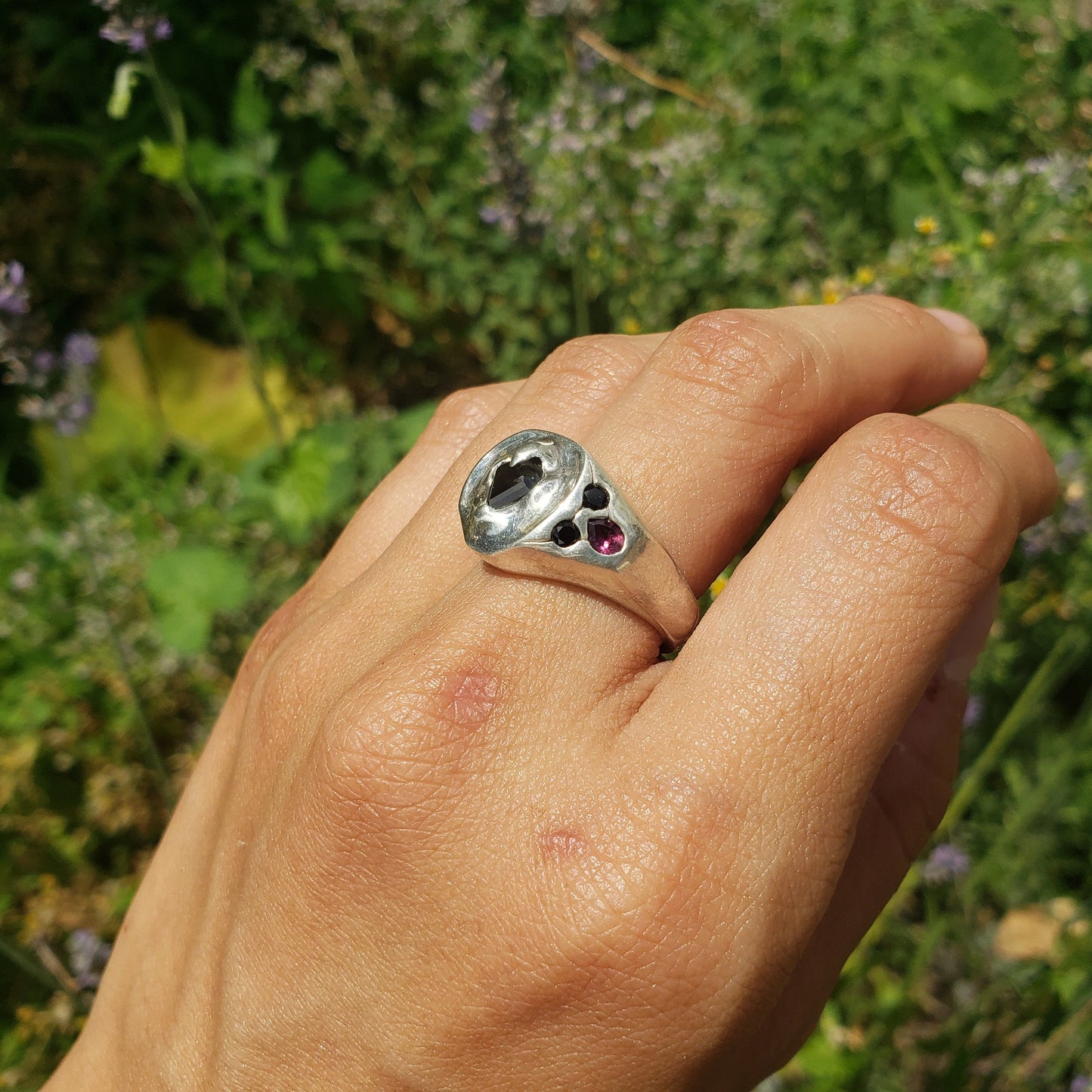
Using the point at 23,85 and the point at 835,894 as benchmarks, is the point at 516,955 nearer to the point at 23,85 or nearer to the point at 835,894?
the point at 835,894

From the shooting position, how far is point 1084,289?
2.87m

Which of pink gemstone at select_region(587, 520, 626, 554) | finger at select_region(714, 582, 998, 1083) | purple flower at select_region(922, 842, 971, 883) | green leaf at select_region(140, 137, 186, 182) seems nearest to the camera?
pink gemstone at select_region(587, 520, 626, 554)

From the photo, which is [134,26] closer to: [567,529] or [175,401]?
[567,529]

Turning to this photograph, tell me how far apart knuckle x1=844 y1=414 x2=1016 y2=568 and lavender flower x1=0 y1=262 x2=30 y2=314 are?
212 centimetres

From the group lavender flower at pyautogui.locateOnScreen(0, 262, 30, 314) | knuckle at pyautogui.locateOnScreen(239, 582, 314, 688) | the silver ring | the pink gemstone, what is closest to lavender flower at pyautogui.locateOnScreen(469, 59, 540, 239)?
lavender flower at pyautogui.locateOnScreen(0, 262, 30, 314)

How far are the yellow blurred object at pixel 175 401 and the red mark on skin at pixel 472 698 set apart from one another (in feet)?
10.2

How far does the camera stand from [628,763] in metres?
1.36

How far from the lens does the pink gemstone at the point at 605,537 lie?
1.40 metres

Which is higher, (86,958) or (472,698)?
(472,698)

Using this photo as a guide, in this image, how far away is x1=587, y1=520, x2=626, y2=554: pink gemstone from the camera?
1396 millimetres

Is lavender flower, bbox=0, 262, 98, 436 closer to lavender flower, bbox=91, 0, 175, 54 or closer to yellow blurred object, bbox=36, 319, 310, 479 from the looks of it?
lavender flower, bbox=91, 0, 175, 54

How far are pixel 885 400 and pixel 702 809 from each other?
0.96m

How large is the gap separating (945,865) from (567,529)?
7.04 feet

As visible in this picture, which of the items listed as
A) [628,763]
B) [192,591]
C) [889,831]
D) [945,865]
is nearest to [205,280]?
[192,591]
